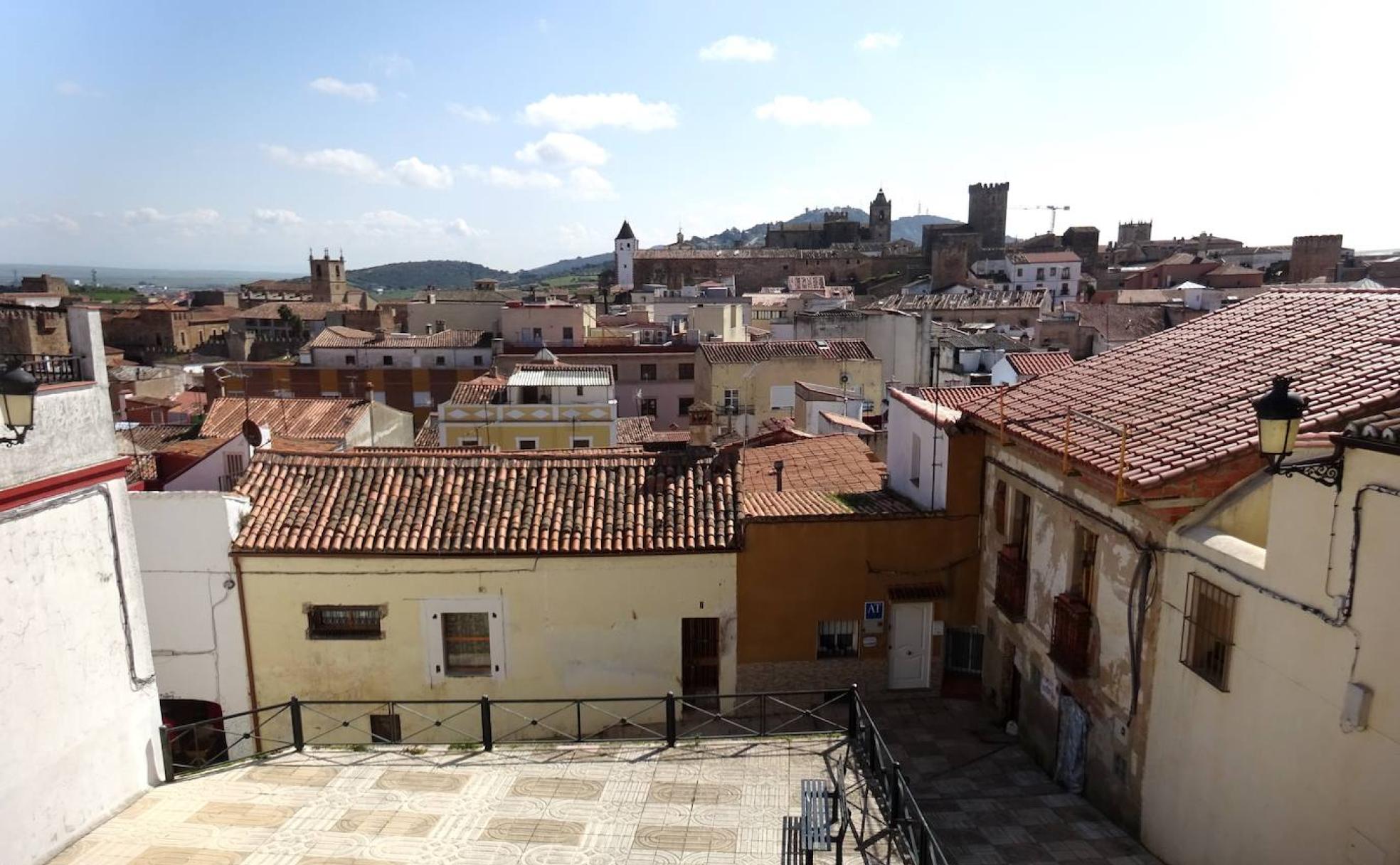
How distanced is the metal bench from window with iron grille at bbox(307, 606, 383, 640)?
7.24 metres

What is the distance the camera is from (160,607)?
12.3 metres

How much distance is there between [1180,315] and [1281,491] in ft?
132

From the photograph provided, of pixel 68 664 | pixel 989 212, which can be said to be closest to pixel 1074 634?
pixel 68 664

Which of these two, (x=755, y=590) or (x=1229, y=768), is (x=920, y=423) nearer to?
(x=755, y=590)

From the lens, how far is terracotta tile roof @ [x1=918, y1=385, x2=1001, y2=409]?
1471 cm

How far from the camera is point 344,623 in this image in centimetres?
1277

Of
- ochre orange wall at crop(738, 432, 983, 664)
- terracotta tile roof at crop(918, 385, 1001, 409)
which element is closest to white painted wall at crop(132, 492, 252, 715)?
ochre orange wall at crop(738, 432, 983, 664)

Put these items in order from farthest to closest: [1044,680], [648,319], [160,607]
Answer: [648,319] < [160,607] < [1044,680]

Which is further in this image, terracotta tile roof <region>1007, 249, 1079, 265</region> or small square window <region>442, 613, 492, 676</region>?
terracotta tile roof <region>1007, 249, 1079, 265</region>

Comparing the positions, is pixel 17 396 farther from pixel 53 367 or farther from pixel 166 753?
pixel 166 753

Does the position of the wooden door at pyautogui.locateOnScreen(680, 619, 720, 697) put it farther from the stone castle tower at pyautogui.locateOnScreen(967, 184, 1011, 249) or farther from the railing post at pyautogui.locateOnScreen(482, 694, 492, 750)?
the stone castle tower at pyautogui.locateOnScreen(967, 184, 1011, 249)

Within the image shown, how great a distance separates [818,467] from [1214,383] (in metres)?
8.52

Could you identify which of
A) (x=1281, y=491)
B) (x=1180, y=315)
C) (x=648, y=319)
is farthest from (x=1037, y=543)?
(x=648, y=319)

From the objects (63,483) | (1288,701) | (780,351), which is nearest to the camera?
(1288,701)
